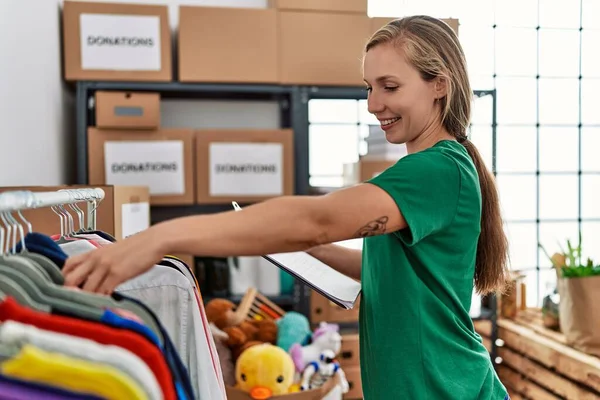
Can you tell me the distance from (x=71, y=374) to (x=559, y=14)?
12.6ft

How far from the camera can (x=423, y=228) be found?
0.91 metres

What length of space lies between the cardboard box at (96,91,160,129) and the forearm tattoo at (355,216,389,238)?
1920mm

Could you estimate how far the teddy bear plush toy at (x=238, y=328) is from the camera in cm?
222

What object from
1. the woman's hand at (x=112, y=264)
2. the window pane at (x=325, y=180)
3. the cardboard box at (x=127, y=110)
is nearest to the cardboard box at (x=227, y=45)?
the cardboard box at (x=127, y=110)

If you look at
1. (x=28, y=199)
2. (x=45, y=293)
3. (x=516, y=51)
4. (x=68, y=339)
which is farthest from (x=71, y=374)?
(x=516, y=51)

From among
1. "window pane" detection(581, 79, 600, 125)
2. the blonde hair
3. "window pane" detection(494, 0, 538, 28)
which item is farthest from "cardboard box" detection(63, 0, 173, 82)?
"window pane" detection(581, 79, 600, 125)

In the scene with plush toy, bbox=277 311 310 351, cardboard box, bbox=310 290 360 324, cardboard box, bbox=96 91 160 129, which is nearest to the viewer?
plush toy, bbox=277 311 310 351

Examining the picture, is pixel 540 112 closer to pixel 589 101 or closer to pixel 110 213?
pixel 589 101

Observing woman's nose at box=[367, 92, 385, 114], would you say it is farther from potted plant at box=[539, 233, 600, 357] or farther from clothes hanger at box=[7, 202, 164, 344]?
potted plant at box=[539, 233, 600, 357]

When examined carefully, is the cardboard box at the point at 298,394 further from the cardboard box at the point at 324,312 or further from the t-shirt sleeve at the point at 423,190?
the t-shirt sleeve at the point at 423,190

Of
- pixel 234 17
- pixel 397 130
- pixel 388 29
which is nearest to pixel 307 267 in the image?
pixel 397 130

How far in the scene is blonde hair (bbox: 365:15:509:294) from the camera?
106 cm

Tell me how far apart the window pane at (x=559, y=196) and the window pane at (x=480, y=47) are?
727mm

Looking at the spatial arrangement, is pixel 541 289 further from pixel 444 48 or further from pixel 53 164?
pixel 444 48
